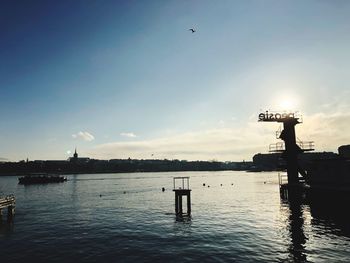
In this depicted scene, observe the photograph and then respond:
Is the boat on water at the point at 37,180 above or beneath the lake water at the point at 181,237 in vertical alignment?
above

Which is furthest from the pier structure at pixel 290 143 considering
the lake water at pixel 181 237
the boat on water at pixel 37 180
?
the boat on water at pixel 37 180

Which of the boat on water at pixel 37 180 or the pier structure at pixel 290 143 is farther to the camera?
the boat on water at pixel 37 180

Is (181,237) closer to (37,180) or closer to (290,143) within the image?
(290,143)

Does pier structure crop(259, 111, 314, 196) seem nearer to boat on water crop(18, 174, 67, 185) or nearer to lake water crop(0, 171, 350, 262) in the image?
lake water crop(0, 171, 350, 262)

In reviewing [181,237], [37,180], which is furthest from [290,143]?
→ [37,180]

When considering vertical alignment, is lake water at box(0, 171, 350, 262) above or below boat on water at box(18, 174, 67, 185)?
below

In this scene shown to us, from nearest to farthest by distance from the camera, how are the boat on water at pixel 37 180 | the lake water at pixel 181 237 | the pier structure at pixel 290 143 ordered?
the lake water at pixel 181 237 < the pier structure at pixel 290 143 < the boat on water at pixel 37 180

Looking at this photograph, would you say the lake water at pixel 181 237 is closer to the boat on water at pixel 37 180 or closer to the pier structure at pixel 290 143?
the pier structure at pixel 290 143

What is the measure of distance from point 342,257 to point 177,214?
29638 mm

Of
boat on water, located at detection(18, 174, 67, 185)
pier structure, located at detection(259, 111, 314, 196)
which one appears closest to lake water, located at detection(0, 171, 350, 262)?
pier structure, located at detection(259, 111, 314, 196)

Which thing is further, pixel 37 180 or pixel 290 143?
pixel 37 180

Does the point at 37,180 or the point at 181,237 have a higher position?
the point at 37,180

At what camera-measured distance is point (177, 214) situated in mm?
50625

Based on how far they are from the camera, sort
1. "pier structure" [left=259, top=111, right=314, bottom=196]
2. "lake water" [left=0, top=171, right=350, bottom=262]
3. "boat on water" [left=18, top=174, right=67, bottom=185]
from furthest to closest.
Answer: "boat on water" [left=18, top=174, right=67, bottom=185] → "pier structure" [left=259, top=111, right=314, bottom=196] → "lake water" [left=0, top=171, right=350, bottom=262]
